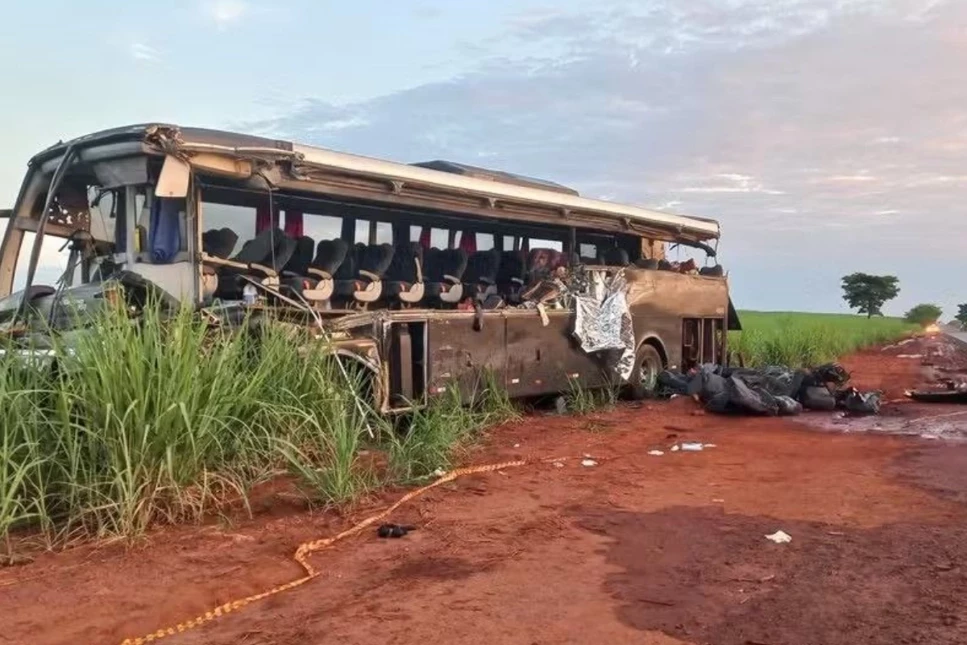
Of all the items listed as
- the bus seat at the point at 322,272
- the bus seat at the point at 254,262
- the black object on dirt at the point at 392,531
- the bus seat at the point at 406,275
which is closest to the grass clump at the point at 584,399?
the bus seat at the point at 406,275

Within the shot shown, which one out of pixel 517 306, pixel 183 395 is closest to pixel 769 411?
pixel 517 306

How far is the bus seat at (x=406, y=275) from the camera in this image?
10695mm

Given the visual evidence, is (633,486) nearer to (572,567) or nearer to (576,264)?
(572,567)

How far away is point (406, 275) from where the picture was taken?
11.1 metres

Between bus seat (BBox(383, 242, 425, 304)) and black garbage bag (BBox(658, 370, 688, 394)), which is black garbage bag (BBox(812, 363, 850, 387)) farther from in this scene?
bus seat (BBox(383, 242, 425, 304))

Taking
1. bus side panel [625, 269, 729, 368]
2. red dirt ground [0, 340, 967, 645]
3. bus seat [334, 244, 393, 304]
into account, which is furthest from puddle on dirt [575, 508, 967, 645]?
bus side panel [625, 269, 729, 368]

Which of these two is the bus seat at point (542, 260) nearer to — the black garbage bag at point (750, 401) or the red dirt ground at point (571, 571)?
the black garbage bag at point (750, 401)

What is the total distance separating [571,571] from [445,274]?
7.07m

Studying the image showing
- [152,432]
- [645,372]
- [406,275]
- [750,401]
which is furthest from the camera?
[645,372]

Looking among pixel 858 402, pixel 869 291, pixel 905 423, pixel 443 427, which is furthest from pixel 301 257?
pixel 869 291

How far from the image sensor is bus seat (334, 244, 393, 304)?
1005cm

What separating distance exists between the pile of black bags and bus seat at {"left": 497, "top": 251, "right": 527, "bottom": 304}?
9.50 feet

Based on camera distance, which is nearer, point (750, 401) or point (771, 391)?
point (750, 401)

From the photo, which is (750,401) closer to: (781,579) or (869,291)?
(781,579)
